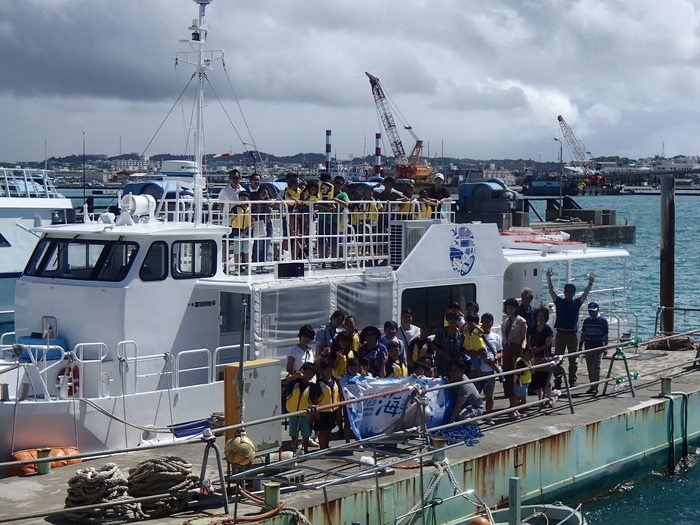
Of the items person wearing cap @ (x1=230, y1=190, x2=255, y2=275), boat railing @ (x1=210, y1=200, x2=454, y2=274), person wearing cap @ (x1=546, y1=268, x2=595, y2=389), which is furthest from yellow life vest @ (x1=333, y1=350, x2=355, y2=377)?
person wearing cap @ (x1=546, y1=268, x2=595, y2=389)

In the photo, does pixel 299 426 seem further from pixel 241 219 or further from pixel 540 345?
pixel 540 345

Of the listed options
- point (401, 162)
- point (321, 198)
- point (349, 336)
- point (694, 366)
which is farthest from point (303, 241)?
point (401, 162)

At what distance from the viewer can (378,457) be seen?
36.5 ft

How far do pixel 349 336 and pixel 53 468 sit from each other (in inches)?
159

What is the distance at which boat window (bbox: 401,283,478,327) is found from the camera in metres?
15.1

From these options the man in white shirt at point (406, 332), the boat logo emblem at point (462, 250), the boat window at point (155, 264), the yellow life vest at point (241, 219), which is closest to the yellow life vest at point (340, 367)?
the man in white shirt at point (406, 332)

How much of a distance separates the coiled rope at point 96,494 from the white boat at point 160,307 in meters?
2.12

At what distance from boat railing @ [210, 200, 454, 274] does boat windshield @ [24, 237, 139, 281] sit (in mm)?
1645

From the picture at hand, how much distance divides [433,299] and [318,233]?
223 centimetres

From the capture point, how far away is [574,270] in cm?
5597

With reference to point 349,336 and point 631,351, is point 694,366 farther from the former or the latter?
point 349,336

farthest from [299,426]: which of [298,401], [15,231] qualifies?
[15,231]

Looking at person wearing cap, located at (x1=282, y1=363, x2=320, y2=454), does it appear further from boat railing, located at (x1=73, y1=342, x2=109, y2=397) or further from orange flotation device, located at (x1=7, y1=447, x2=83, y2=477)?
orange flotation device, located at (x1=7, y1=447, x2=83, y2=477)

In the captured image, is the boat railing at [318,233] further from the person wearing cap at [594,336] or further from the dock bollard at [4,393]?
the dock bollard at [4,393]
